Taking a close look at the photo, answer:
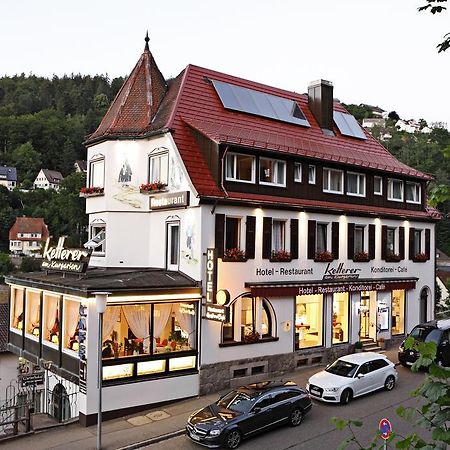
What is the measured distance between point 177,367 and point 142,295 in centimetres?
313

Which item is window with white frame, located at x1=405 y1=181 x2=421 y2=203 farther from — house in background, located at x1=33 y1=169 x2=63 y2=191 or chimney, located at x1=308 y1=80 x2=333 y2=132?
house in background, located at x1=33 y1=169 x2=63 y2=191

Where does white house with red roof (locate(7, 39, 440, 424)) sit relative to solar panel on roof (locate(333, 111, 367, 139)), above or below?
below

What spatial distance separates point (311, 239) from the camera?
79.5ft

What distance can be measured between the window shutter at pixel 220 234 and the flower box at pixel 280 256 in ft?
8.98

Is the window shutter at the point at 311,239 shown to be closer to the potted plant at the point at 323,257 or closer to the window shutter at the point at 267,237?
the potted plant at the point at 323,257

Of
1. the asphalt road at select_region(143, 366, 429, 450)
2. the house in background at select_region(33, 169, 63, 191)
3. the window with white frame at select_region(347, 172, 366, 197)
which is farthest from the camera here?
the house in background at select_region(33, 169, 63, 191)

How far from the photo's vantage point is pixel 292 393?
16609 millimetres

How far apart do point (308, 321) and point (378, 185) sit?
891 cm

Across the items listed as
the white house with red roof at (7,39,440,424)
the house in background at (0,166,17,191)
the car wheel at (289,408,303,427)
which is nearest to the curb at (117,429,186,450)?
the white house with red roof at (7,39,440,424)

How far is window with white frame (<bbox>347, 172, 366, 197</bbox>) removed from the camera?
2673 centimetres

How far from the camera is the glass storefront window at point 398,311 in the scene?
28600 mm

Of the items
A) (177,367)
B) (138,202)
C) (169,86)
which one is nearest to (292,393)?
(177,367)

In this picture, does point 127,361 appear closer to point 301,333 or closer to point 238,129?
point 301,333

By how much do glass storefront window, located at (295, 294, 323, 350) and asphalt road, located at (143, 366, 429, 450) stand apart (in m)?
4.97
